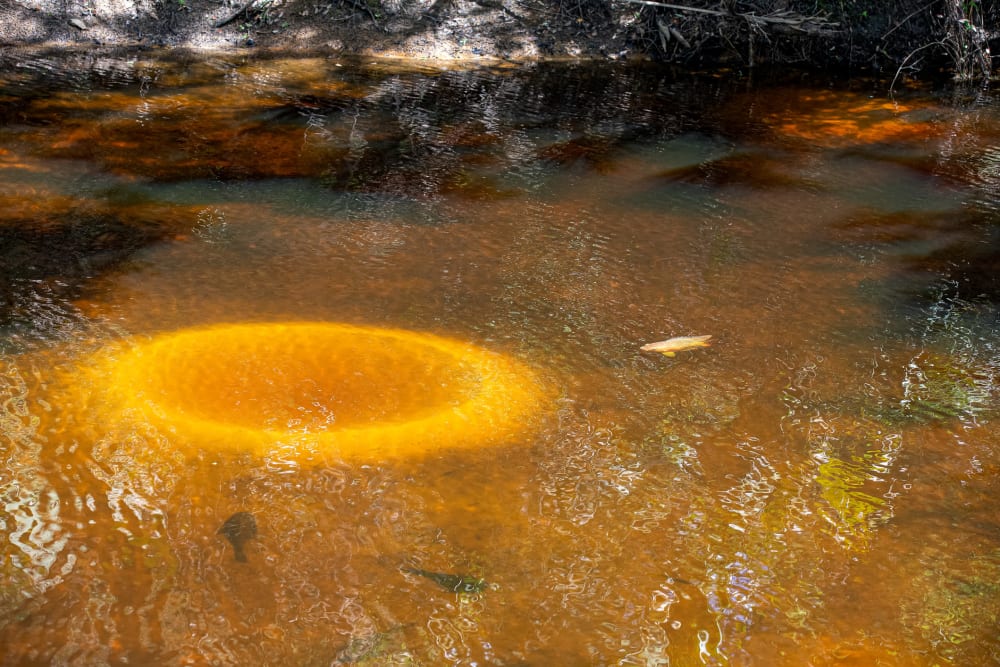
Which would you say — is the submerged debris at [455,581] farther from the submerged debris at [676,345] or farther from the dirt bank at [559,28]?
the dirt bank at [559,28]

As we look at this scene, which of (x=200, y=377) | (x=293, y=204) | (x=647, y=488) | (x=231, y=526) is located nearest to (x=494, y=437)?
(x=647, y=488)

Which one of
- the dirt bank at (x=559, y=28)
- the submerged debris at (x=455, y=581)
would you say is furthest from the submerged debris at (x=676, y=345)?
the dirt bank at (x=559, y=28)

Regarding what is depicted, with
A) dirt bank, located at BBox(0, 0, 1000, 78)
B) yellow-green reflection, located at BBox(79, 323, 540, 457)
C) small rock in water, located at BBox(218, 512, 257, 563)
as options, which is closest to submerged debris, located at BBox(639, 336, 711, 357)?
yellow-green reflection, located at BBox(79, 323, 540, 457)

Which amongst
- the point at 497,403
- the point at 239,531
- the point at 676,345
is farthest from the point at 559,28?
the point at 239,531

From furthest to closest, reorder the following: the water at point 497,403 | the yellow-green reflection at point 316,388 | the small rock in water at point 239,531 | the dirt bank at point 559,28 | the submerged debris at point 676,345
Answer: the dirt bank at point 559,28
the submerged debris at point 676,345
the yellow-green reflection at point 316,388
the small rock in water at point 239,531
the water at point 497,403

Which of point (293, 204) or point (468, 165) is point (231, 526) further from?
point (468, 165)

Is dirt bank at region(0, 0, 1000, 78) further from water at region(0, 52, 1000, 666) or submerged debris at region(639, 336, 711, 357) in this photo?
submerged debris at region(639, 336, 711, 357)
